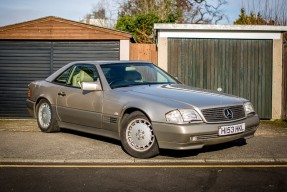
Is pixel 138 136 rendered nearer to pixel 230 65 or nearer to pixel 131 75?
pixel 131 75

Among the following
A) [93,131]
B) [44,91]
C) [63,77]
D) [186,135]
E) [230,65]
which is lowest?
[93,131]

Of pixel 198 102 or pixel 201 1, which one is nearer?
pixel 198 102

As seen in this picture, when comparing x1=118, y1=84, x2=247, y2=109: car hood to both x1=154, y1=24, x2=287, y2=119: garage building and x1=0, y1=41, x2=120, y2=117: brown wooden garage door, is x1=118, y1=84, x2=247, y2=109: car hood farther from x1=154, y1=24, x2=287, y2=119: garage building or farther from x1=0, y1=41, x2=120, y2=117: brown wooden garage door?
x1=0, y1=41, x2=120, y2=117: brown wooden garage door

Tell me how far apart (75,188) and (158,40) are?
771 centimetres

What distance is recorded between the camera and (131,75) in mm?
7281

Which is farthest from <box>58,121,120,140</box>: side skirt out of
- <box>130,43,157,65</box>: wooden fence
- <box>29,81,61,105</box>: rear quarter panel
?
<box>130,43,157,65</box>: wooden fence

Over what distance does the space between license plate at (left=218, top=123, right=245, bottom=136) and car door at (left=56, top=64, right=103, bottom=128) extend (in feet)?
6.76

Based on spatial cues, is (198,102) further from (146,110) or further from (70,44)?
(70,44)

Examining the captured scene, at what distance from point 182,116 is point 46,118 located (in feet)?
12.1

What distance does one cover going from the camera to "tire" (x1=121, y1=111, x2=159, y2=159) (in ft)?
19.7

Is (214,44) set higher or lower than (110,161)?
higher

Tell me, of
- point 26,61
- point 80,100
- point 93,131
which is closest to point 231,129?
point 93,131

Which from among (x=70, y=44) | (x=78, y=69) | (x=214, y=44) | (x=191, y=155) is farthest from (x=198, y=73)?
(x=191, y=155)

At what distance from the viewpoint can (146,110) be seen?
5.96 metres
